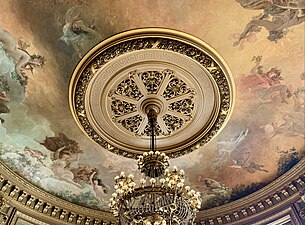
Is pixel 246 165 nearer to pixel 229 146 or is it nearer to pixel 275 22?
pixel 229 146

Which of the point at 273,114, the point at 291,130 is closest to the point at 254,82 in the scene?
the point at 273,114

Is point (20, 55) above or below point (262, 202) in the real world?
above

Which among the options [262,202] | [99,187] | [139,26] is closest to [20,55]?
[139,26]

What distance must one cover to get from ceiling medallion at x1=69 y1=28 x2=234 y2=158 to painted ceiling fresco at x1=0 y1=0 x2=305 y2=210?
0.21 metres

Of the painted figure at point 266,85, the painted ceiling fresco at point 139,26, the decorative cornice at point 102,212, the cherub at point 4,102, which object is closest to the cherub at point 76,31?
the painted ceiling fresco at point 139,26

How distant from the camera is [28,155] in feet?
31.8

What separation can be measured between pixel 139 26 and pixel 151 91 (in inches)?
64.2

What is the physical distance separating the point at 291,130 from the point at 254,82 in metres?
1.58

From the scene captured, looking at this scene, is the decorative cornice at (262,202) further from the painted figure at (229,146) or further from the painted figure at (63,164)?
the painted figure at (63,164)

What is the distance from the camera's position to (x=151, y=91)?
8.88m

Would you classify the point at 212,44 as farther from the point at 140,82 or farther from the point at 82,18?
the point at 82,18

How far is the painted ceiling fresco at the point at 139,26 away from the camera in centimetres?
751

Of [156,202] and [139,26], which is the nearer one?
[156,202]

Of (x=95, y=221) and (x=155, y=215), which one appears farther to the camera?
(x=95, y=221)
